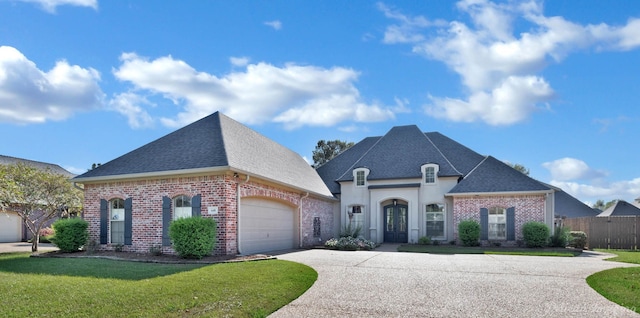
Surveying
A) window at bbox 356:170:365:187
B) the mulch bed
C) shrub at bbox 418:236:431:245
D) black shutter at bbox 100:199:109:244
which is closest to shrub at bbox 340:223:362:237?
window at bbox 356:170:365:187

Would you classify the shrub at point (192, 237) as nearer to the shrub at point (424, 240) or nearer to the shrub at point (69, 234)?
the shrub at point (69, 234)

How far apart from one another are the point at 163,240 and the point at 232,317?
8351mm

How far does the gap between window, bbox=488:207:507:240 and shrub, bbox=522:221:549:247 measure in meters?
1.14

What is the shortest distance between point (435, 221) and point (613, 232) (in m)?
8.29

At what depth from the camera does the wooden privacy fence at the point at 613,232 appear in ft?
70.2

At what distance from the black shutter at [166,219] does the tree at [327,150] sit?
92.9ft

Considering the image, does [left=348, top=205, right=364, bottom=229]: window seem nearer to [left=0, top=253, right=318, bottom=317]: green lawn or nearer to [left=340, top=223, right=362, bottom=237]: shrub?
[left=340, top=223, right=362, bottom=237]: shrub

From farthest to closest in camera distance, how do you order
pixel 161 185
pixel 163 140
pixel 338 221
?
pixel 338 221, pixel 163 140, pixel 161 185

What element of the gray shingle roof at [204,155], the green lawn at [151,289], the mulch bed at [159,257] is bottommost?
the mulch bed at [159,257]

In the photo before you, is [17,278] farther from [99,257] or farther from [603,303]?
[603,303]

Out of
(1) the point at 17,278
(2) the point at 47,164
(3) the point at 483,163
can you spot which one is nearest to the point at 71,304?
(1) the point at 17,278

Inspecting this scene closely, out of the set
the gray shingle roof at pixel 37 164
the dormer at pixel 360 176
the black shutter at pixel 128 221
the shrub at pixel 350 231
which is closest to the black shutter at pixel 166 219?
the black shutter at pixel 128 221

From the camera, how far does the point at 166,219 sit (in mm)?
14250

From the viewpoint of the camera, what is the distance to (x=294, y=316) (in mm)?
6855
